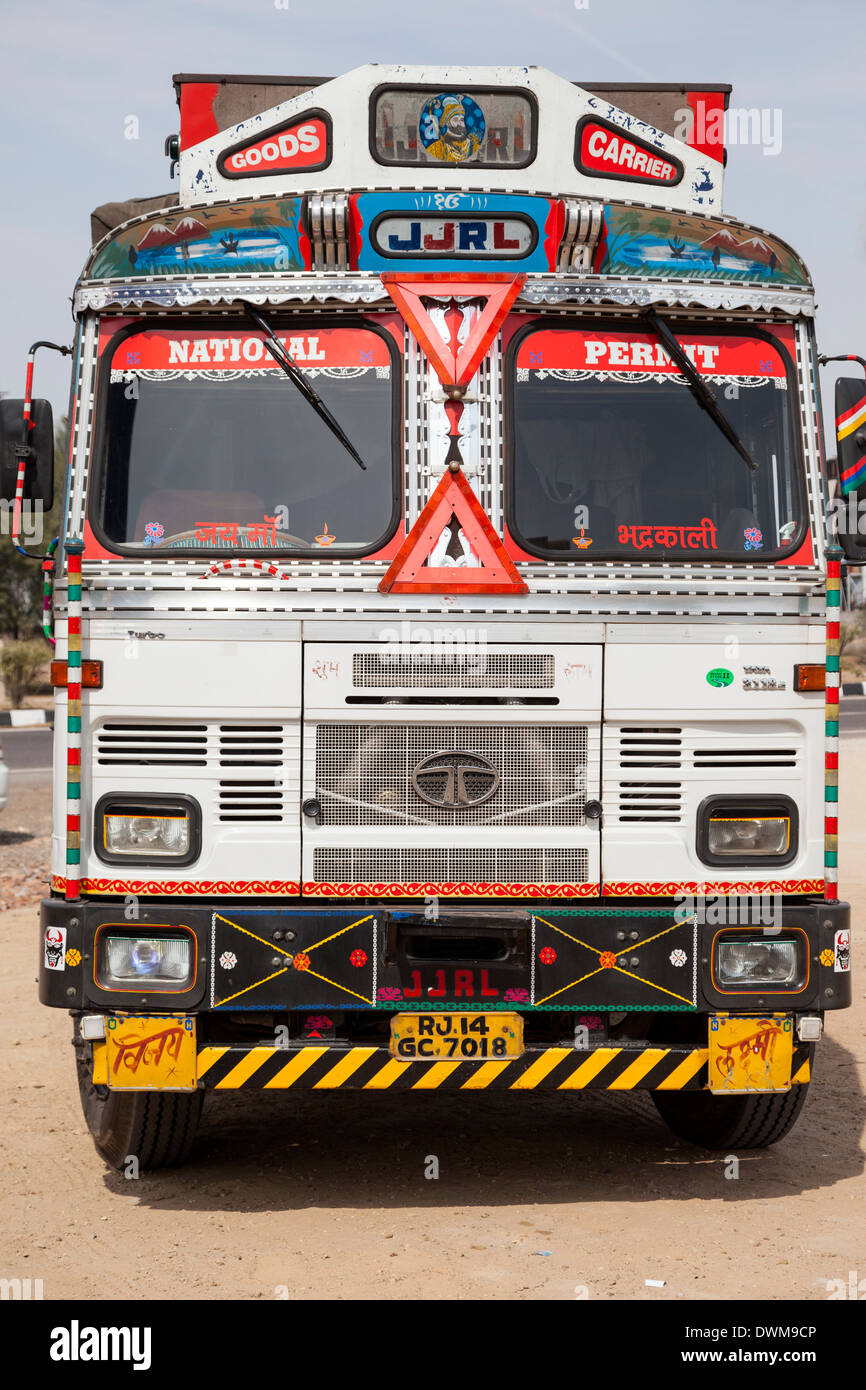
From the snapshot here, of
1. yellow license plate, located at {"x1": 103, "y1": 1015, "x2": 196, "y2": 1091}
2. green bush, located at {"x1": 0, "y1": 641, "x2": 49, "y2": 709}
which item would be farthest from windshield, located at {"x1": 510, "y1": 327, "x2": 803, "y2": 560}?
green bush, located at {"x1": 0, "y1": 641, "x2": 49, "y2": 709}

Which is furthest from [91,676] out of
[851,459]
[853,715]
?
[853,715]

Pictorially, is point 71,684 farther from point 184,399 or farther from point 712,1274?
point 712,1274

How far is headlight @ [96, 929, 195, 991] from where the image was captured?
18.2 ft

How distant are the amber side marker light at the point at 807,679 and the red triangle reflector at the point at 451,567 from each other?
1.02m

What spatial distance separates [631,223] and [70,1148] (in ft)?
14.3

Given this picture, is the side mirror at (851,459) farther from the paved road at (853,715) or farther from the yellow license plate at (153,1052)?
the paved road at (853,715)

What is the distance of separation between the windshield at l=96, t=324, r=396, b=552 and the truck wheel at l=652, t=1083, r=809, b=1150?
271 centimetres

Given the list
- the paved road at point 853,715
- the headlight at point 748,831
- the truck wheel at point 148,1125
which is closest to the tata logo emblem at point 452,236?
the headlight at point 748,831

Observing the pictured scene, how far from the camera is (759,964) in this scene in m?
5.68

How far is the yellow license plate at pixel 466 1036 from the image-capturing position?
5523 millimetres

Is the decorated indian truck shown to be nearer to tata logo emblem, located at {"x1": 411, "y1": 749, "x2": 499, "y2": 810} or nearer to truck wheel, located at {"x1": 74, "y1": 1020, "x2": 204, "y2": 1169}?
tata logo emblem, located at {"x1": 411, "y1": 749, "x2": 499, "y2": 810}

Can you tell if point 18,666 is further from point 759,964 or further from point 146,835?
point 759,964

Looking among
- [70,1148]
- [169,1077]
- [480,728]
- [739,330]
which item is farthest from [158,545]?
[70,1148]

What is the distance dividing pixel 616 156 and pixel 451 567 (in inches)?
68.0
